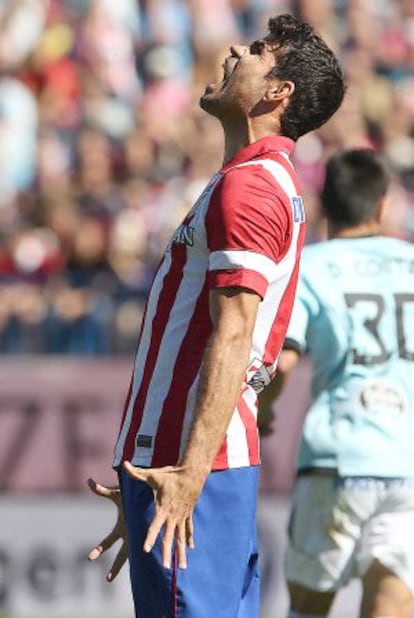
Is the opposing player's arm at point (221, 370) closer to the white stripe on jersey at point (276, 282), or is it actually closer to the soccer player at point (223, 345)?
the soccer player at point (223, 345)

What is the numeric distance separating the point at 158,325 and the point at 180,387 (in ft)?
0.68

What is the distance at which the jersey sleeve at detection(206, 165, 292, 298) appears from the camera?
4.64 m

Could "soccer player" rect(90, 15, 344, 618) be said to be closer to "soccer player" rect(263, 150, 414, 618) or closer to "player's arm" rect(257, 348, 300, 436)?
"player's arm" rect(257, 348, 300, 436)

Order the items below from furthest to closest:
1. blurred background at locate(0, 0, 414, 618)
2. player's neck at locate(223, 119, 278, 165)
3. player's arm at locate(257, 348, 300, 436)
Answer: blurred background at locate(0, 0, 414, 618) → player's arm at locate(257, 348, 300, 436) → player's neck at locate(223, 119, 278, 165)

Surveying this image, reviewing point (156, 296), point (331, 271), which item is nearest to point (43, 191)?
point (331, 271)

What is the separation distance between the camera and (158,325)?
4926 mm

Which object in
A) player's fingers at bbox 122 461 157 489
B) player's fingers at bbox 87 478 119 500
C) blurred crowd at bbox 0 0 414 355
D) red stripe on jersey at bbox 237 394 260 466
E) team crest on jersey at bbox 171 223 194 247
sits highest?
blurred crowd at bbox 0 0 414 355

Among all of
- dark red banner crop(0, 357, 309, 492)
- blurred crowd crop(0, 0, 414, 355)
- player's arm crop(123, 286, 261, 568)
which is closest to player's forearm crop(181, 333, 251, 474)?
player's arm crop(123, 286, 261, 568)

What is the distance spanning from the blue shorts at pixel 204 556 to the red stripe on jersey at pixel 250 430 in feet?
0.11

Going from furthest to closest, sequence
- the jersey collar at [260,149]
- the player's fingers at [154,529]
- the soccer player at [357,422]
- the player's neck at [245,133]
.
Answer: the soccer player at [357,422] < the player's neck at [245,133] < the jersey collar at [260,149] < the player's fingers at [154,529]

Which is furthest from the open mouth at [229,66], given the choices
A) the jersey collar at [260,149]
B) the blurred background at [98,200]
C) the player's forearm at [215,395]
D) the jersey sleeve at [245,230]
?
the blurred background at [98,200]

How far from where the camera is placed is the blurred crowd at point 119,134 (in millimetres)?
11016

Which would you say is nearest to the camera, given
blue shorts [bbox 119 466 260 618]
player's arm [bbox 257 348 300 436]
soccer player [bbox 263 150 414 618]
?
blue shorts [bbox 119 466 260 618]

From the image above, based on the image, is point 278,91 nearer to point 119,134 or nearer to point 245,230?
point 245,230
